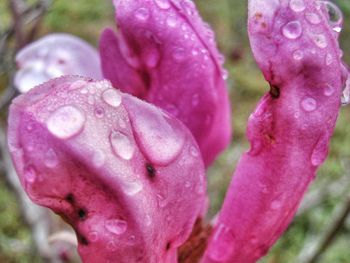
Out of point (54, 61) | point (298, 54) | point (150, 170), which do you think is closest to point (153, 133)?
point (150, 170)

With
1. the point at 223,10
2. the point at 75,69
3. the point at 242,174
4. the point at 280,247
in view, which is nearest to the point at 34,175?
the point at 242,174

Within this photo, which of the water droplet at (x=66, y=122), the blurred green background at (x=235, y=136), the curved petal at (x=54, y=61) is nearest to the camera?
the water droplet at (x=66, y=122)

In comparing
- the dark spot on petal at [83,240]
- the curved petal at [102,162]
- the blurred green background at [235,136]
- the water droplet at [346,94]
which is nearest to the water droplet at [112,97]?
the curved petal at [102,162]

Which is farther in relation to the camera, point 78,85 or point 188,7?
point 188,7

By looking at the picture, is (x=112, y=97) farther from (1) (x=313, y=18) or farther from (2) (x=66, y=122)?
(1) (x=313, y=18)

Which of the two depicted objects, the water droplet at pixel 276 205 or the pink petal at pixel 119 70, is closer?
the water droplet at pixel 276 205

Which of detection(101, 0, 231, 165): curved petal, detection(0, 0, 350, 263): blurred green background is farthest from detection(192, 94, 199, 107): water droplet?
detection(0, 0, 350, 263): blurred green background

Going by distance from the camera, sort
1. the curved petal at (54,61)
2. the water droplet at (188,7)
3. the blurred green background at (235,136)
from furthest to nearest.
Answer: the blurred green background at (235,136), the curved petal at (54,61), the water droplet at (188,7)

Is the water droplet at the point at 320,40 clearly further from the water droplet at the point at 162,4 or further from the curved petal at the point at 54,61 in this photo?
the curved petal at the point at 54,61

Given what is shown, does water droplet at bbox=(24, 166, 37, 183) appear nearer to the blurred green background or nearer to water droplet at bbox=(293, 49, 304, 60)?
water droplet at bbox=(293, 49, 304, 60)
